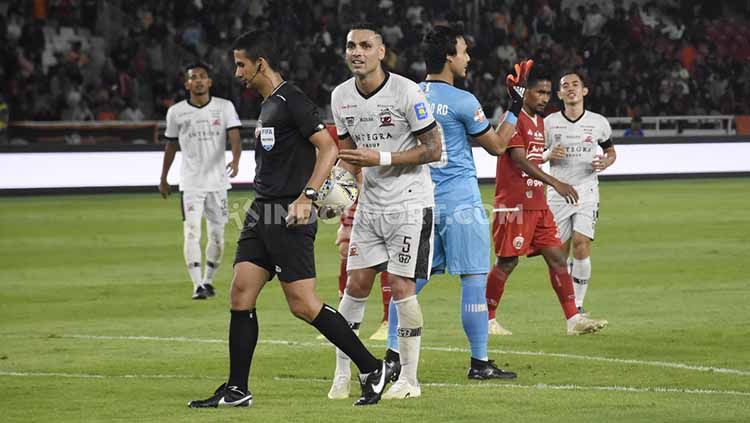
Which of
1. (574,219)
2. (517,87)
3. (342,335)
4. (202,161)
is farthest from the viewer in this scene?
(202,161)

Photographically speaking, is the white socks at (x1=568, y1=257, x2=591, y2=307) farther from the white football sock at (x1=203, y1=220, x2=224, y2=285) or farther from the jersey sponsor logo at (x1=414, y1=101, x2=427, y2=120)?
the jersey sponsor logo at (x1=414, y1=101, x2=427, y2=120)

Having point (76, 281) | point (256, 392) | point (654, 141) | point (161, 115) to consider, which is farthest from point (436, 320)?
point (161, 115)

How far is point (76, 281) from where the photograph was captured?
14.9m

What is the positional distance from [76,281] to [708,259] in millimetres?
7199

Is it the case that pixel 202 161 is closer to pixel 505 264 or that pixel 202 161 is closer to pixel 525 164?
pixel 505 264

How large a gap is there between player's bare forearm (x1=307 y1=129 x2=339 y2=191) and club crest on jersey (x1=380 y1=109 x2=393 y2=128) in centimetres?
41

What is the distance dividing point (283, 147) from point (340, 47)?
25.1m

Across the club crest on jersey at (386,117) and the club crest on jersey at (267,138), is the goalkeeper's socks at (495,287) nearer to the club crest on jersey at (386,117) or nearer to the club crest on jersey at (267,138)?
the club crest on jersey at (386,117)

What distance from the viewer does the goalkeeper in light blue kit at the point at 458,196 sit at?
8391 mm

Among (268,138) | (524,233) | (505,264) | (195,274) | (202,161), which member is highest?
(268,138)

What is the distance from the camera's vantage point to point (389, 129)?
7.64 m

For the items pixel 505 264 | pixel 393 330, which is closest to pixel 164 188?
pixel 505 264

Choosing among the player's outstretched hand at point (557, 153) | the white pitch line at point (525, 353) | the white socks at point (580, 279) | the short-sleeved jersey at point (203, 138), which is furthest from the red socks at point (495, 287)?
the short-sleeved jersey at point (203, 138)

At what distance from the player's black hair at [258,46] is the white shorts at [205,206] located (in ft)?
21.3
